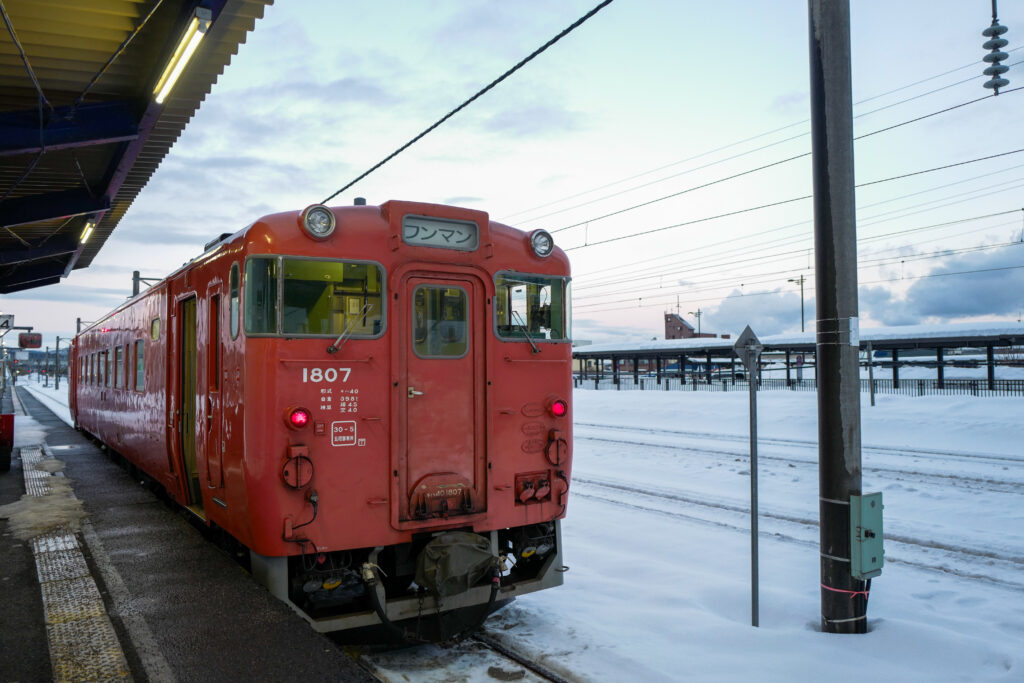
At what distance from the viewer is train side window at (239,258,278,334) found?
533 centimetres

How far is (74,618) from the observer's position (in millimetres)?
5191

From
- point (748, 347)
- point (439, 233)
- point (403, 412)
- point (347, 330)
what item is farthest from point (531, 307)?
point (748, 347)

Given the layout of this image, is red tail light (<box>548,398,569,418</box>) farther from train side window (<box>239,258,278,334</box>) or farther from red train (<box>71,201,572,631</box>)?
train side window (<box>239,258,278,334</box>)

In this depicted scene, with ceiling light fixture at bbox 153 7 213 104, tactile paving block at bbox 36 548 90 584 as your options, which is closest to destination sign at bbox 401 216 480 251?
ceiling light fixture at bbox 153 7 213 104

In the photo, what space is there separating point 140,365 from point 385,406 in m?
6.30

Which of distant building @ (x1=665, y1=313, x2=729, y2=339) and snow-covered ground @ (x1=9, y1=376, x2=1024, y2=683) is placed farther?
distant building @ (x1=665, y1=313, x2=729, y2=339)

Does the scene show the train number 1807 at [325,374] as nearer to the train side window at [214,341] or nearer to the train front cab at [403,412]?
the train front cab at [403,412]

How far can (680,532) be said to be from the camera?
9633 mm

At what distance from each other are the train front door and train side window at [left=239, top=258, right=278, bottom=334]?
0.99 meters

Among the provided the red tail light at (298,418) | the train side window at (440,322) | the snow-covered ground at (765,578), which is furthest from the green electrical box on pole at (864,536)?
the red tail light at (298,418)

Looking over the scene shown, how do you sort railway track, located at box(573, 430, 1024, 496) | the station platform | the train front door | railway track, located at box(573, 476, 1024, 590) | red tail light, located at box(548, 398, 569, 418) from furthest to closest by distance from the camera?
railway track, located at box(573, 430, 1024, 496) → railway track, located at box(573, 476, 1024, 590) → red tail light, located at box(548, 398, 569, 418) → the train front door → the station platform

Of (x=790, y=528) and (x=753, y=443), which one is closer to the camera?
(x=753, y=443)

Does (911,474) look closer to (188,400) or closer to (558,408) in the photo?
(558,408)

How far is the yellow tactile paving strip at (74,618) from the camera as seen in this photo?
4.33 m
